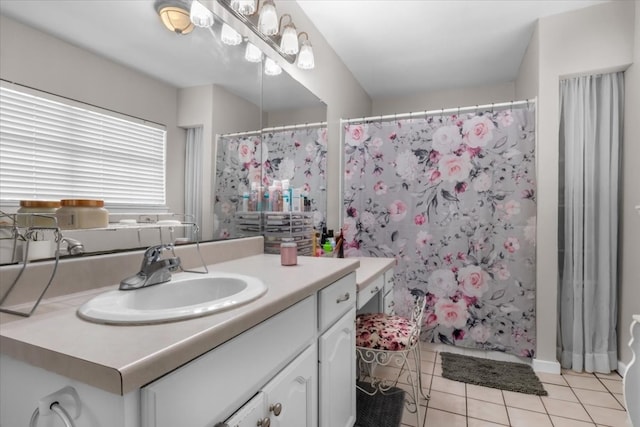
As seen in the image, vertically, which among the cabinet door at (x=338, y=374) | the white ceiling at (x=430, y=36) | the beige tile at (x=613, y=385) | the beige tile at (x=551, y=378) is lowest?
the beige tile at (x=551, y=378)

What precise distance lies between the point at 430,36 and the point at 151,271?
2.52 meters

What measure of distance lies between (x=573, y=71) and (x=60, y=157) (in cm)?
277

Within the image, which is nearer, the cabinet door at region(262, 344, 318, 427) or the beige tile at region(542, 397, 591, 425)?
the cabinet door at region(262, 344, 318, 427)

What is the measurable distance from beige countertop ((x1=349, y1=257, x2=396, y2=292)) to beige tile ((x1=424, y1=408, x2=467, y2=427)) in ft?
2.47

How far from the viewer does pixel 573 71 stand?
86.0 inches

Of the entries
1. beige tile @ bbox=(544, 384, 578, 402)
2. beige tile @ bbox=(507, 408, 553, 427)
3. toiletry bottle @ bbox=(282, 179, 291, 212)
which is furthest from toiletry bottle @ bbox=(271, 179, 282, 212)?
beige tile @ bbox=(544, 384, 578, 402)

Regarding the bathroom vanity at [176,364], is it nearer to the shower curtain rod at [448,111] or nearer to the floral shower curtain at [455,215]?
the floral shower curtain at [455,215]

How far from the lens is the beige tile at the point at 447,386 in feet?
6.44

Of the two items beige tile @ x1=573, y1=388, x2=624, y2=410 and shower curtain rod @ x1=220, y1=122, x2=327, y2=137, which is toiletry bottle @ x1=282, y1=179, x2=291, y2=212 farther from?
beige tile @ x1=573, y1=388, x2=624, y2=410

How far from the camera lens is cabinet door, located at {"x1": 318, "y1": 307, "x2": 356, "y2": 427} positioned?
3.73 feet

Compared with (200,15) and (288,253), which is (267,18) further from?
(288,253)

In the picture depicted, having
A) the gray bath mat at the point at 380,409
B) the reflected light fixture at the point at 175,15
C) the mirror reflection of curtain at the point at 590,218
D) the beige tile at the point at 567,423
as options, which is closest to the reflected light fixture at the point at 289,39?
the reflected light fixture at the point at 175,15

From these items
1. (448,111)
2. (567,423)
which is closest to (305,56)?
(448,111)

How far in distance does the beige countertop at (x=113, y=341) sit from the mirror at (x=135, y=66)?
56cm
